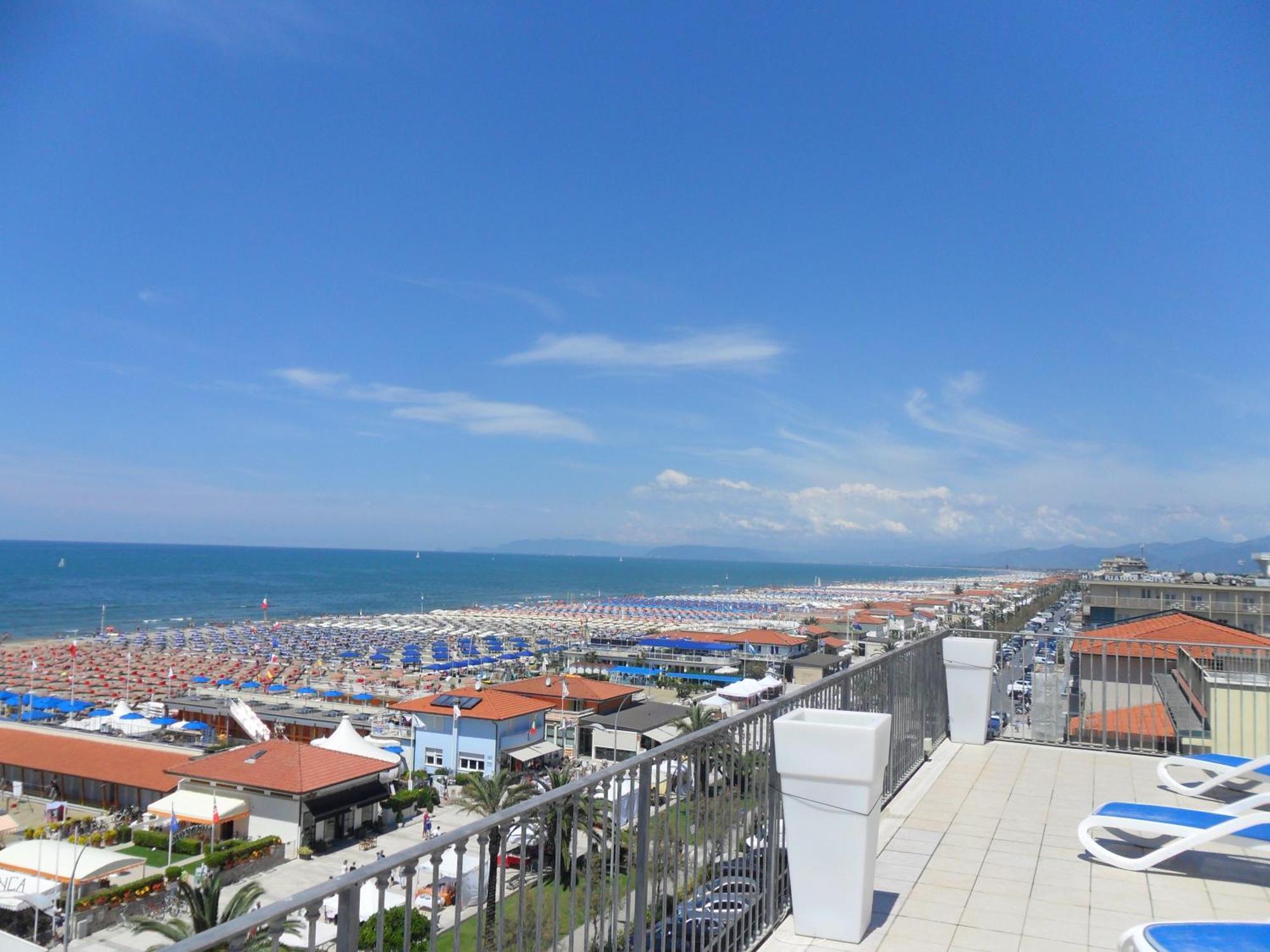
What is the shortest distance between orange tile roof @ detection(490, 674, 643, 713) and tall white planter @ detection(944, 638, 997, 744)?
25.3m

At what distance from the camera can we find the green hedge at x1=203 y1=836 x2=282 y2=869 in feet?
59.0

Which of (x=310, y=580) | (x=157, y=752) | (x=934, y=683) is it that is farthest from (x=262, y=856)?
(x=310, y=580)

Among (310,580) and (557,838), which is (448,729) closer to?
(557,838)

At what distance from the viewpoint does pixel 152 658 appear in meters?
55.2

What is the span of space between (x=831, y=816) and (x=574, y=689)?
3112 centimetres

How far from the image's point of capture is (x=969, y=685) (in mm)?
7535

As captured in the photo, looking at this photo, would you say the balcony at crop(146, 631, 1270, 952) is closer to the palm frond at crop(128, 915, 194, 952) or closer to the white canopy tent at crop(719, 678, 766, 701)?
the palm frond at crop(128, 915, 194, 952)

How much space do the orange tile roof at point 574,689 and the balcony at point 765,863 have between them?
26810mm

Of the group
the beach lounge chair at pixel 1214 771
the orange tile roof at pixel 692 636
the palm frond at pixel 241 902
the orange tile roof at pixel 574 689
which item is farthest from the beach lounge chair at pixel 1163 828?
the orange tile roof at pixel 692 636

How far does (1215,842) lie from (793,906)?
272cm

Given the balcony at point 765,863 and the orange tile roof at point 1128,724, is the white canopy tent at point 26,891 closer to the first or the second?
the balcony at point 765,863

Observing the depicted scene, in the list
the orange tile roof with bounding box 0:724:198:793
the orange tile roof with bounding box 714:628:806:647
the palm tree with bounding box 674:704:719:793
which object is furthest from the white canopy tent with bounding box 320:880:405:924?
the orange tile roof with bounding box 714:628:806:647

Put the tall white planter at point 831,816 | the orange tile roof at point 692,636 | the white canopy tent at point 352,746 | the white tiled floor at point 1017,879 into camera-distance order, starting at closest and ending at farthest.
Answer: the tall white planter at point 831,816 → the white tiled floor at point 1017,879 → the white canopy tent at point 352,746 → the orange tile roof at point 692,636

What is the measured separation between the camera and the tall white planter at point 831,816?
343 centimetres
